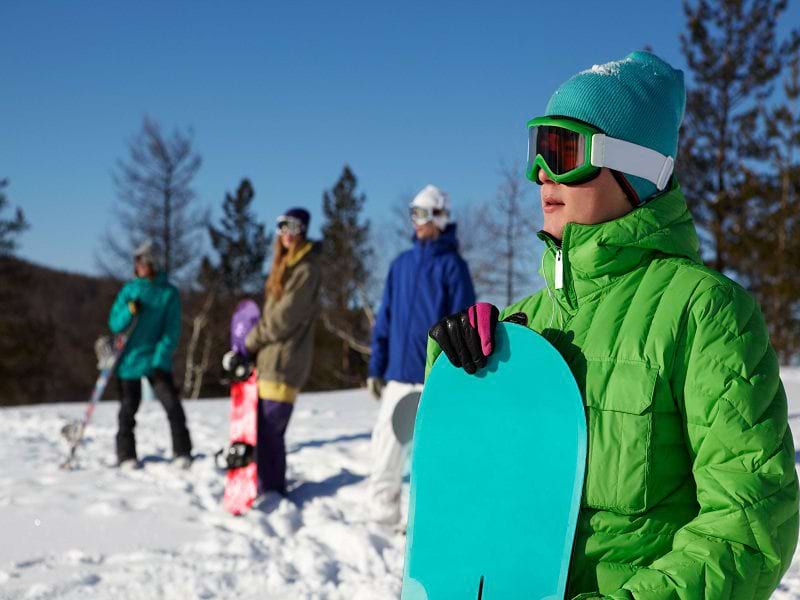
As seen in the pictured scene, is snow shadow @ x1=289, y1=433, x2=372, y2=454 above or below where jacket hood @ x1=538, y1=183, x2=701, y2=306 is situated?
below

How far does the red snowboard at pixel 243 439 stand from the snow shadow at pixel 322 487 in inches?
15.9

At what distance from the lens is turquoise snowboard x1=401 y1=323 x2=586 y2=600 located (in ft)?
4.60

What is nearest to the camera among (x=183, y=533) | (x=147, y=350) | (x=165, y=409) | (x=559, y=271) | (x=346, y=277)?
(x=559, y=271)

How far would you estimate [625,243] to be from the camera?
1.42m

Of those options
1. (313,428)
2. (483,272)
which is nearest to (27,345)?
(483,272)

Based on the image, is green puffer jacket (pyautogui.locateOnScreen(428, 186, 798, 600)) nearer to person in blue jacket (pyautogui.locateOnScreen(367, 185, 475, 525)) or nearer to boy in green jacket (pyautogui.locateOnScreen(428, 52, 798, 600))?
boy in green jacket (pyautogui.locateOnScreen(428, 52, 798, 600))

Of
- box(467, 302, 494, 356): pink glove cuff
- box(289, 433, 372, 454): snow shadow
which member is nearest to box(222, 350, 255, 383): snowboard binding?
box(289, 433, 372, 454): snow shadow

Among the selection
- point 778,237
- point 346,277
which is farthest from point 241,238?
point 778,237

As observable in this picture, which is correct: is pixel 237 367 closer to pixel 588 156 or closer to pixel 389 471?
pixel 389 471

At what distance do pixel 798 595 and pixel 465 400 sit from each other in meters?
2.45

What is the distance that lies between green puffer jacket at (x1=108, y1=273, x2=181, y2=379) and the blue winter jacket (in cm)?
255

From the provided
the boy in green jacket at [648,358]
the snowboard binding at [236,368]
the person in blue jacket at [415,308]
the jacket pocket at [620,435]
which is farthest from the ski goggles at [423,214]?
the jacket pocket at [620,435]

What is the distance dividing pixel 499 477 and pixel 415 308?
3.20 m

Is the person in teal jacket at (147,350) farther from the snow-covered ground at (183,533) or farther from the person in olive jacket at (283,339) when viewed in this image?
the person in olive jacket at (283,339)
